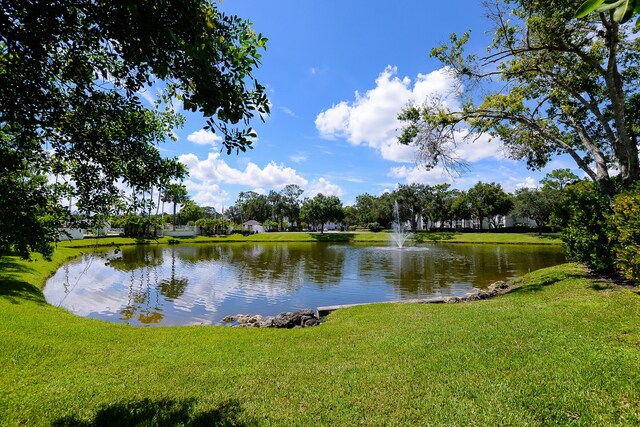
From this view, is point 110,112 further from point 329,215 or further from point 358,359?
point 329,215

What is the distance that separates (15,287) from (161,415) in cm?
1517

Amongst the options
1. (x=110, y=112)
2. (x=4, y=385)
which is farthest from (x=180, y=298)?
(x=110, y=112)

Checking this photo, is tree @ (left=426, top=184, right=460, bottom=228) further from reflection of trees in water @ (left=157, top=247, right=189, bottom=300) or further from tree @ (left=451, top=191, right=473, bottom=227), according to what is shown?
reflection of trees in water @ (left=157, top=247, right=189, bottom=300)

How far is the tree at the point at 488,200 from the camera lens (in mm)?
67750

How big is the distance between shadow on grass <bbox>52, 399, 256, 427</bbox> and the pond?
28.1 ft

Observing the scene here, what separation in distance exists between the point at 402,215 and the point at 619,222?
68317 mm

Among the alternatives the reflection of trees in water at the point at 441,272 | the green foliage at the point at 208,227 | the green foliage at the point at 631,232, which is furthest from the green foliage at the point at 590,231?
the green foliage at the point at 208,227

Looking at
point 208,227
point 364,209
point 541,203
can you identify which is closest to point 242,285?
point 541,203

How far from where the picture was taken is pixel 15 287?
14227mm

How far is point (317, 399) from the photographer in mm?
4723

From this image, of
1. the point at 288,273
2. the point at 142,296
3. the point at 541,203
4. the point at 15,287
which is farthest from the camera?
the point at 541,203

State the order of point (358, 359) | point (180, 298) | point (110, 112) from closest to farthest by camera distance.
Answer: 1. point (110, 112)
2. point (358, 359)
3. point (180, 298)

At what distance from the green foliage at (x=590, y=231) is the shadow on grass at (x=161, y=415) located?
1281 centimetres

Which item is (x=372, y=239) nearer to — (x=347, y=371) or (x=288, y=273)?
(x=288, y=273)
